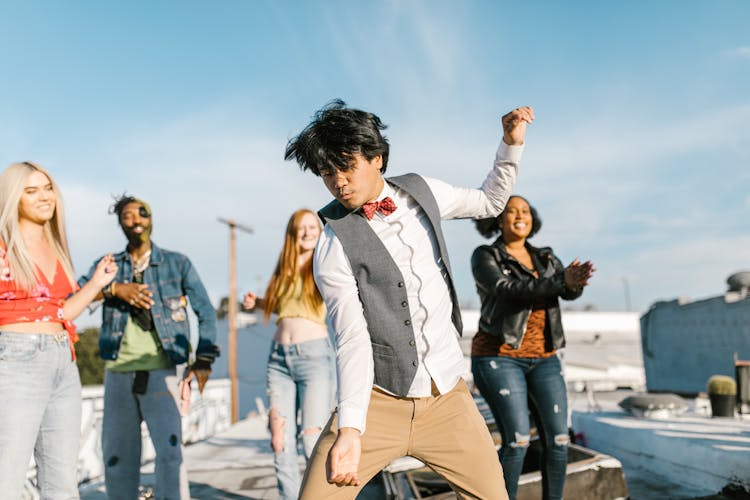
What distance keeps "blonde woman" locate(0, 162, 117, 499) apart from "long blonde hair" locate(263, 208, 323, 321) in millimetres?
1432

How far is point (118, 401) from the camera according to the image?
12.9 ft

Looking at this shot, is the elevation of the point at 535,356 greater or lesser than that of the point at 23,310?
lesser

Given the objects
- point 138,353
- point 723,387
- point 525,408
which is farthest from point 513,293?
point 723,387

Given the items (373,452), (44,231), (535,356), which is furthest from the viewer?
(535,356)

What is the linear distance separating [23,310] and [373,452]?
1.83 metres

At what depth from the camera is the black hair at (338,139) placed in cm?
219

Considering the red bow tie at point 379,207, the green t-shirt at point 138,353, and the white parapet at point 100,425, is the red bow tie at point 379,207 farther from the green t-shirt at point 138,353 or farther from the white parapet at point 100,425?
the white parapet at point 100,425

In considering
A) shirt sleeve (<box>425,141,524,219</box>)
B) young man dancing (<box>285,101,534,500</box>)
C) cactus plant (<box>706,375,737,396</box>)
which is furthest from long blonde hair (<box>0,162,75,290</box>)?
cactus plant (<box>706,375,737,396</box>)

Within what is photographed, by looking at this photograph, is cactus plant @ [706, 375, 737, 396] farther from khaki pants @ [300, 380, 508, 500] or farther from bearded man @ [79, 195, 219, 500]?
khaki pants @ [300, 380, 508, 500]

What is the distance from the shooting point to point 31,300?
2.95 metres

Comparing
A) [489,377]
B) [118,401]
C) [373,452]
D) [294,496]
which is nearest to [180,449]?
[118,401]

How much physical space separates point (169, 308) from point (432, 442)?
8.43ft

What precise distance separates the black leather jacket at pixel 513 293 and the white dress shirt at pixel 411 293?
1255 mm

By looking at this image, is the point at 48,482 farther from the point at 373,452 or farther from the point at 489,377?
the point at 489,377
